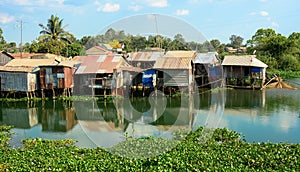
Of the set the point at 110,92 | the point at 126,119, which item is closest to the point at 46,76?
the point at 110,92

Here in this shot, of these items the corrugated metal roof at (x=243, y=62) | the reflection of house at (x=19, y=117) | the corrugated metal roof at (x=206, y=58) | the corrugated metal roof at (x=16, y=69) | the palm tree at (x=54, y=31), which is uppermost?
the palm tree at (x=54, y=31)

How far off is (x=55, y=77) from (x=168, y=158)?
13930mm

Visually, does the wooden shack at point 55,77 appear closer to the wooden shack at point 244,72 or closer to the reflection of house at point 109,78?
the reflection of house at point 109,78

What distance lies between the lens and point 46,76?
A: 19.2 metres

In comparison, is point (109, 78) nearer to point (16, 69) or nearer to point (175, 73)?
point (175, 73)

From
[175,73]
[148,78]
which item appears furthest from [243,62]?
[148,78]

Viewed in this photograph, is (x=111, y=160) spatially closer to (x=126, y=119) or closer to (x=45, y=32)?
(x=126, y=119)

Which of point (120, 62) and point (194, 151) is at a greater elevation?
point (120, 62)

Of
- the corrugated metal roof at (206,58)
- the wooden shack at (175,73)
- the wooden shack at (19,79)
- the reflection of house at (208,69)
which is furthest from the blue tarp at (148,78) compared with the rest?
the wooden shack at (19,79)

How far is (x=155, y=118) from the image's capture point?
7.59 meters

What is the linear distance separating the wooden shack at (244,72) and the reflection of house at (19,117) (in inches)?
593

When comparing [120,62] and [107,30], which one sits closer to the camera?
[107,30]

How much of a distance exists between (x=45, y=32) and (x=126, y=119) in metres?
28.5

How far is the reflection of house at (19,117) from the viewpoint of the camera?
44.3ft
